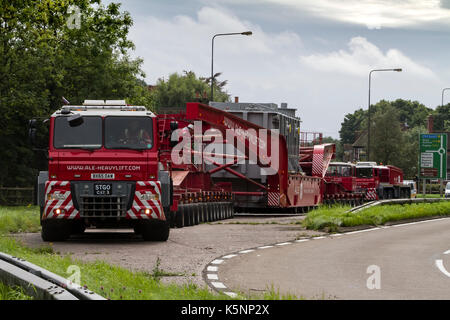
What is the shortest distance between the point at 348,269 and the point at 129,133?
21.5ft

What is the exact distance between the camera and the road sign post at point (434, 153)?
204 feet

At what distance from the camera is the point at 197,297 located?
28.4 feet

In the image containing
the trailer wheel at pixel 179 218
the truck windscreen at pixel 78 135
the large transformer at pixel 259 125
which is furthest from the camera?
the large transformer at pixel 259 125

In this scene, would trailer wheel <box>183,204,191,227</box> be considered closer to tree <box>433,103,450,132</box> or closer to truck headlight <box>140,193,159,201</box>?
truck headlight <box>140,193,159,201</box>

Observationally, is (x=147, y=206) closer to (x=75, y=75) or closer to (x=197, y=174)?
(x=197, y=174)

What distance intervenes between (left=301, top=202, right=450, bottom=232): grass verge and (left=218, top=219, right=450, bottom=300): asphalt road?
282 centimetres

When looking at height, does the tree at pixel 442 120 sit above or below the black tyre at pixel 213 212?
above

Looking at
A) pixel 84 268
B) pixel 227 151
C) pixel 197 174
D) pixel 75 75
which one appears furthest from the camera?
pixel 75 75

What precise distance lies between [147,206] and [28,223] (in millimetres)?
6155

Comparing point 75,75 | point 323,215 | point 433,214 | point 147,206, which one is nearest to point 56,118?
point 147,206

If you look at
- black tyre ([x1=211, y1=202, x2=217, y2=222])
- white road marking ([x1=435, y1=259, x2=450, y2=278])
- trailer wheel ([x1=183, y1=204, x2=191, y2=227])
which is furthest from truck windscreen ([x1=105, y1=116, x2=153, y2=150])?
black tyre ([x1=211, y1=202, x2=217, y2=222])

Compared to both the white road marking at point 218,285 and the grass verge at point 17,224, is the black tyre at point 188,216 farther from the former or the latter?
the white road marking at point 218,285

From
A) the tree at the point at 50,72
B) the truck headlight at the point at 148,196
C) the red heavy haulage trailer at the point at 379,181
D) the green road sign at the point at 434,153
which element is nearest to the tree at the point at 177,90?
the red heavy haulage trailer at the point at 379,181

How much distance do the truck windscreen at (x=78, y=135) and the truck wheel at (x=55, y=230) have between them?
5.24 ft
